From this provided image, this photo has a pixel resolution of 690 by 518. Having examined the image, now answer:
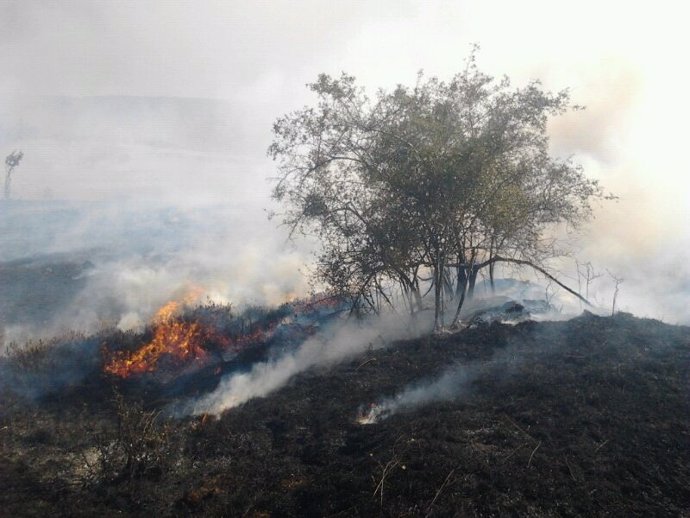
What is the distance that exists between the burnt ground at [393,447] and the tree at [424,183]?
4.13 metres

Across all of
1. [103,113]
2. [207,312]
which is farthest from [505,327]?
[103,113]

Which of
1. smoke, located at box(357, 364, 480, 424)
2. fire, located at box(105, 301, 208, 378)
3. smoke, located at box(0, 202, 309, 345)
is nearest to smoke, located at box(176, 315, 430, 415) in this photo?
fire, located at box(105, 301, 208, 378)

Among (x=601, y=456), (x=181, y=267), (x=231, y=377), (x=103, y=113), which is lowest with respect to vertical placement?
(x=601, y=456)

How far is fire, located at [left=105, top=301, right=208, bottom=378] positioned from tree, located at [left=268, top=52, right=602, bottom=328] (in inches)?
196

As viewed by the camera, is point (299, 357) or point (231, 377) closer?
point (231, 377)

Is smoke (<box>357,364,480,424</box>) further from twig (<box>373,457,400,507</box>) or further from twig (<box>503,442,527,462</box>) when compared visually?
twig (<box>503,442,527,462</box>)

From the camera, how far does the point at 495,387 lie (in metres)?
11.0

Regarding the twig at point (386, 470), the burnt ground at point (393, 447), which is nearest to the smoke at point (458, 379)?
the burnt ground at point (393, 447)

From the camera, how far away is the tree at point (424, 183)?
547 inches

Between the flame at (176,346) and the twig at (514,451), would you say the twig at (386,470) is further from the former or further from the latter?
the flame at (176,346)

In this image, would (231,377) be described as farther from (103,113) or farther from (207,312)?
(103,113)

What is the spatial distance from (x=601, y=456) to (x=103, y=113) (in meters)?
130

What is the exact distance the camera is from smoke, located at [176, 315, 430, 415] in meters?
12.5

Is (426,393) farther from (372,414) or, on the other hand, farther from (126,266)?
(126,266)
